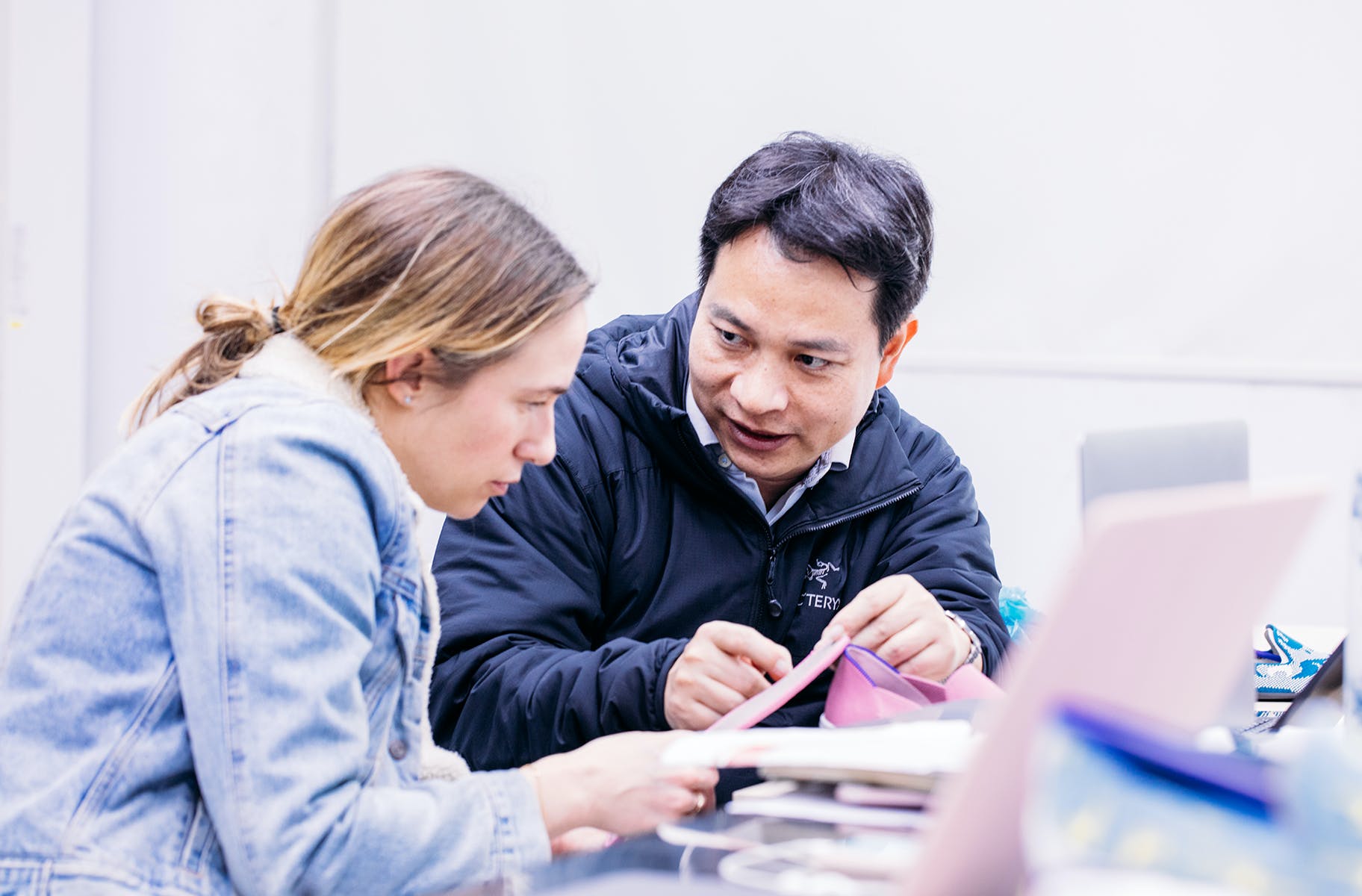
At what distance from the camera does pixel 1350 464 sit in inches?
109

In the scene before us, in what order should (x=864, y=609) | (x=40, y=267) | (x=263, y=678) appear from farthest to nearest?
(x=40, y=267), (x=864, y=609), (x=263, y=678)

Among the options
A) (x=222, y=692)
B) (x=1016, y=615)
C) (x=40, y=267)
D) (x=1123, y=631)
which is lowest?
(x=1016, y=615)

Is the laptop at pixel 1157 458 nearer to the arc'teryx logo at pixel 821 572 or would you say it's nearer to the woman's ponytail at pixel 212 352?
the arc'teryx logo at pixel 821 572

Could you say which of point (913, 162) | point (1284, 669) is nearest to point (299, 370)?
point (1284, 669)

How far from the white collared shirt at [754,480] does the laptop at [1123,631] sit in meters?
1.02

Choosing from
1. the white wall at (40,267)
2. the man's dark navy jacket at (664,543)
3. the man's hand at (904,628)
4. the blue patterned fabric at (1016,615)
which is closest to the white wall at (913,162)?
the white wall at (40,267)

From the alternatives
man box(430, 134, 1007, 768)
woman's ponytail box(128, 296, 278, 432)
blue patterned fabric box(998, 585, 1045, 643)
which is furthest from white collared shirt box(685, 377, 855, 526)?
woman's ponytail box(128, 296, 278, 432)

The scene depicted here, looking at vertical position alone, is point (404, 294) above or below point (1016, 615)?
above

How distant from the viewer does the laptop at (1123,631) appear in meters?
0.51

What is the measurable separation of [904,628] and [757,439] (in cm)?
36

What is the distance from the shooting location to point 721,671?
129cm

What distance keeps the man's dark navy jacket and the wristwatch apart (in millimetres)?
24

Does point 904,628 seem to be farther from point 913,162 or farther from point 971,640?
point 913,162

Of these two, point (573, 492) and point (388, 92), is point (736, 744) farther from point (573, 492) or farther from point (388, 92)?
point (388, 92)
